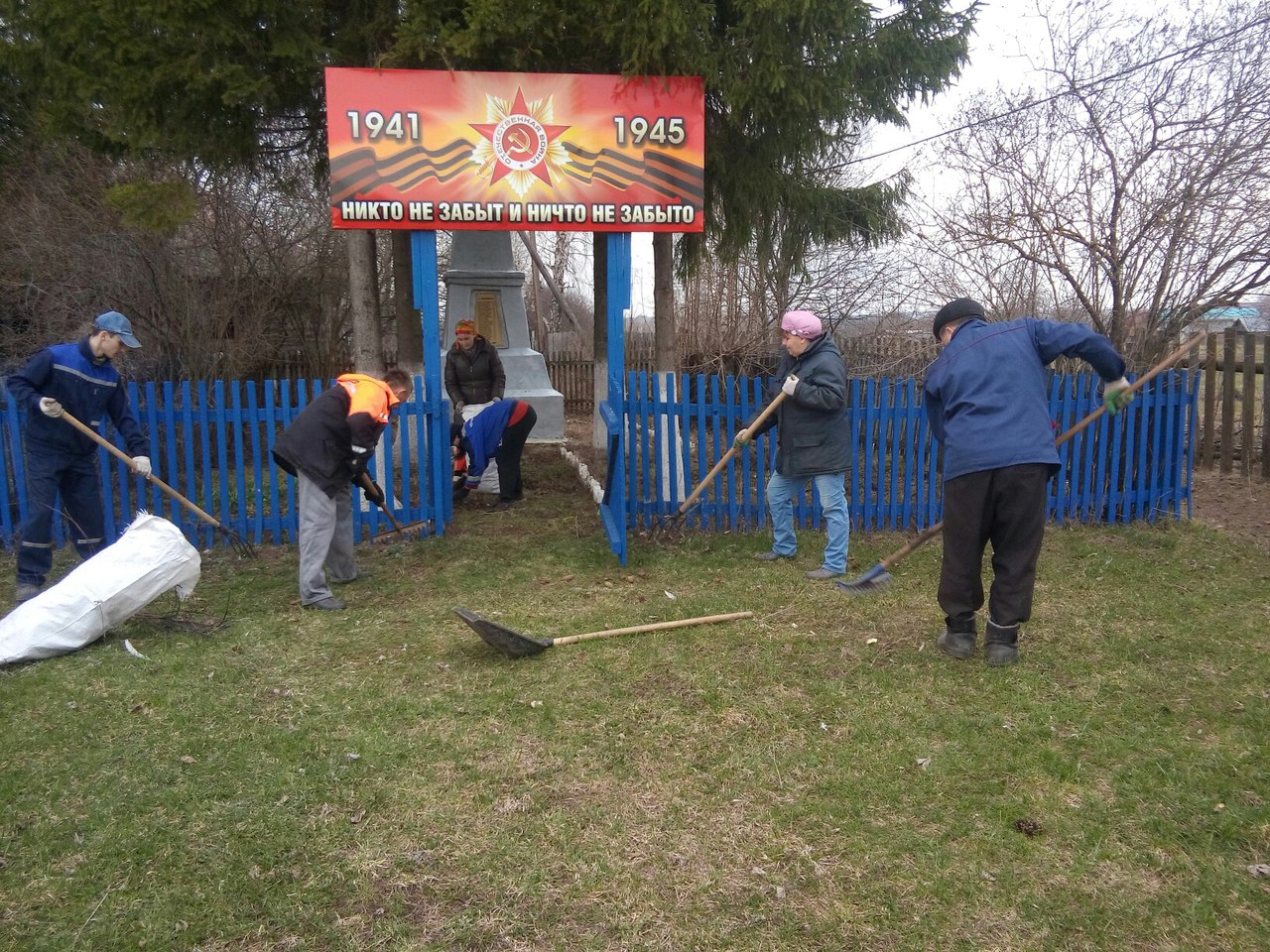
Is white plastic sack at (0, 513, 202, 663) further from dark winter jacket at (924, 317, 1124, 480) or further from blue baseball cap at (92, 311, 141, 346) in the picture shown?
dark winter jacket at (924, 317, 1124, 480)

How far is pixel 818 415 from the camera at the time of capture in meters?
6.16

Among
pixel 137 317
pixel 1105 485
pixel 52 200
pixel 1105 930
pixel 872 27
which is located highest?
pixel 872 27

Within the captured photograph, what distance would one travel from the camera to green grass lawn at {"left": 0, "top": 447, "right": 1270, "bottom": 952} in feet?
9.00

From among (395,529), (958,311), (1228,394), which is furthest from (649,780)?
(1228,394)

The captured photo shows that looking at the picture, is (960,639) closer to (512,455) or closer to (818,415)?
(818,415)

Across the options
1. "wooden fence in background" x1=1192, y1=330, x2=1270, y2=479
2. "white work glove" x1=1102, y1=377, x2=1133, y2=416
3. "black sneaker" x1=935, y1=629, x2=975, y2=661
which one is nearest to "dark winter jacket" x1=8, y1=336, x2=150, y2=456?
"black sneaker" x1=935, y1=629, x2=975, y2=661

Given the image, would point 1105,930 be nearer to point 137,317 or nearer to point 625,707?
point 625,707

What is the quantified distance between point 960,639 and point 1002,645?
214mm

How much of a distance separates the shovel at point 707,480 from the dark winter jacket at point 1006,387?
67.8 inches

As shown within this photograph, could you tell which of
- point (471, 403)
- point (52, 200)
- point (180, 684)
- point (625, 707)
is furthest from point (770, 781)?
point (52, 200)

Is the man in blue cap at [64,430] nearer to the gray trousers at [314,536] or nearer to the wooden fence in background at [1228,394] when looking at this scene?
the gray trousers at [314,536]

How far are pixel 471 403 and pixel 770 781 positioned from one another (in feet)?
20.6

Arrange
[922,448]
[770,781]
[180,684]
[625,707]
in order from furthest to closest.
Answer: [922,448]
[180,684]
[625,707]
[770,781]

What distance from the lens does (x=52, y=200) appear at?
11.0 m
